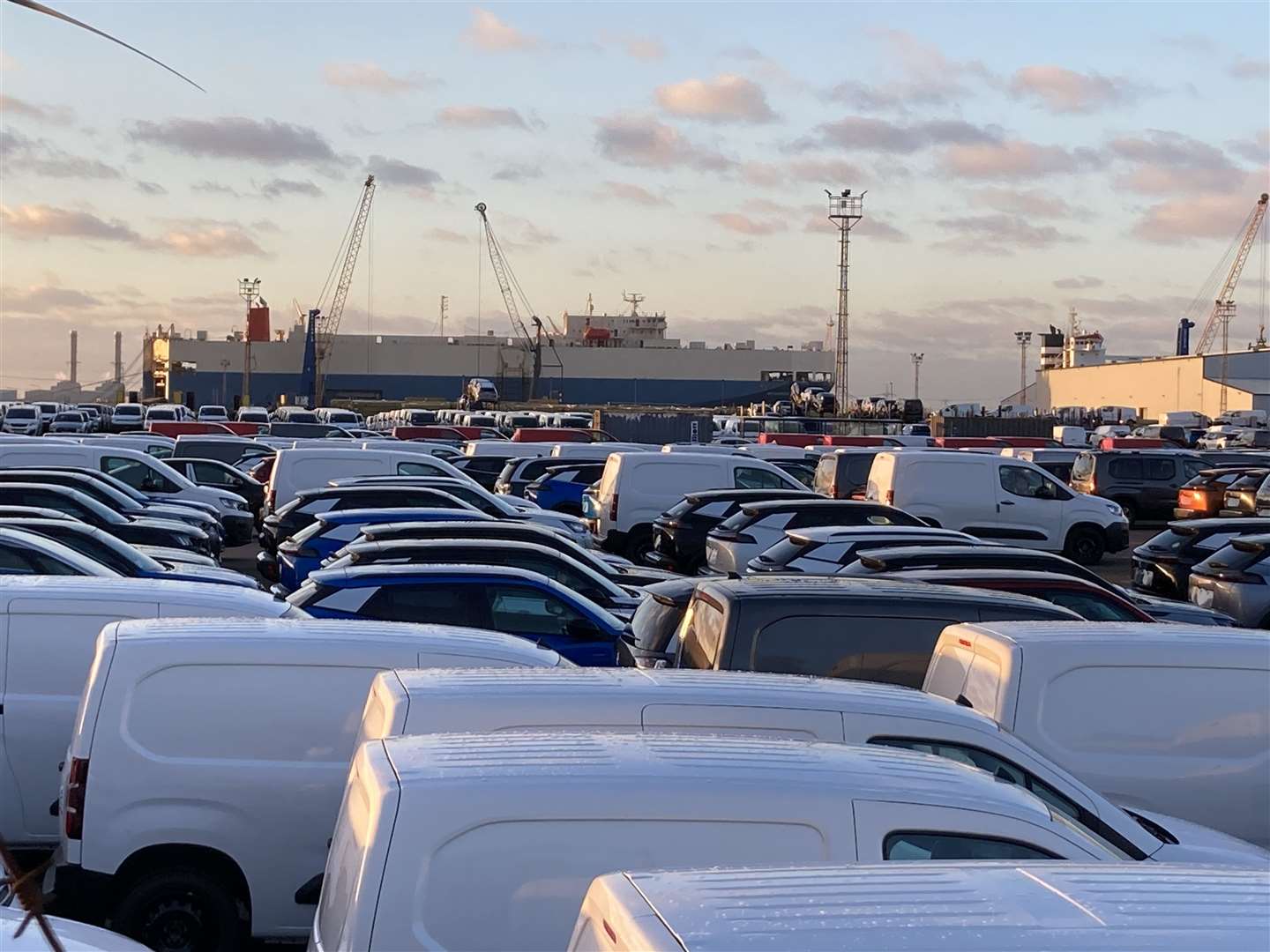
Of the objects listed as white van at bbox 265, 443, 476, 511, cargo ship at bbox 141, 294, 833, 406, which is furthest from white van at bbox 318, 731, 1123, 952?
cargo ship at bbox 141, 294, 833, 406

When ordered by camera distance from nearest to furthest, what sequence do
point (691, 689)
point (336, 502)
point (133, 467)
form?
point (691, 689), point (336, 502), point (133, 467)

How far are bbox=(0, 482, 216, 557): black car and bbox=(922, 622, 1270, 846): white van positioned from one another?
1259cm

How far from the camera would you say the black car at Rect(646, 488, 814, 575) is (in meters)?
19.0

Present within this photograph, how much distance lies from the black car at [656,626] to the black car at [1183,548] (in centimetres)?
975

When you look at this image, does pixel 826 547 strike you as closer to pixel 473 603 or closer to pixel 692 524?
pixel 473 603

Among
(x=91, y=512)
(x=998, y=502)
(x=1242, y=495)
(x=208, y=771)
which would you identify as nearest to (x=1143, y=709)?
(x=208, y=771)

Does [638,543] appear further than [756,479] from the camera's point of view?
No

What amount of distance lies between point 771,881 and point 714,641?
15.8ft

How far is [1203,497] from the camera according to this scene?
27.2 metres

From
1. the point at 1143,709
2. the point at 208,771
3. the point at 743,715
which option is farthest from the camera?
the point at 1143,709

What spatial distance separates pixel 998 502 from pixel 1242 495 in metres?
7.25

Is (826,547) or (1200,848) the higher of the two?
(826,547)

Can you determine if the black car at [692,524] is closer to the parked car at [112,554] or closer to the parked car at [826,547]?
the parked car at [826,547]

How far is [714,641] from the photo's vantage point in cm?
762
